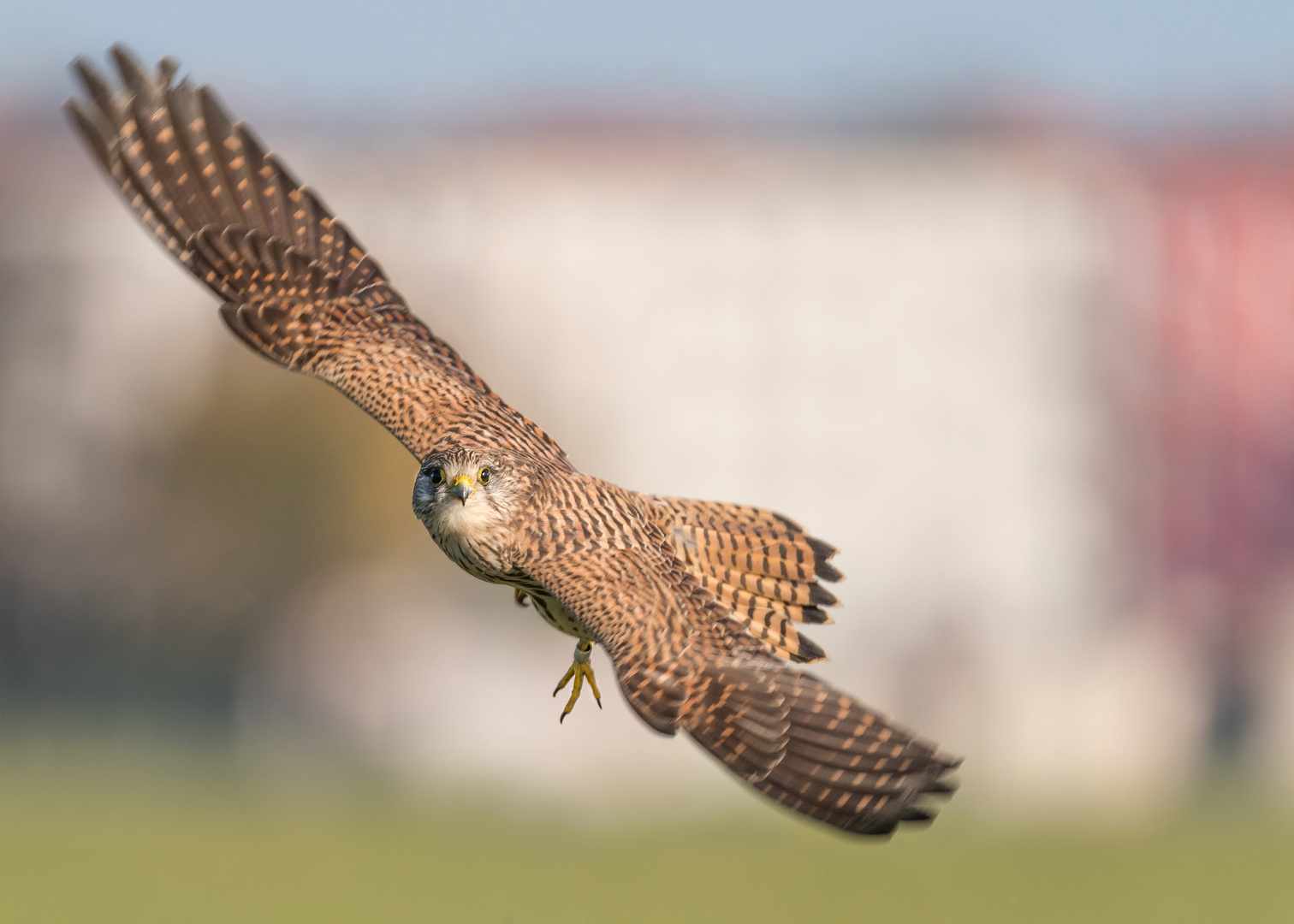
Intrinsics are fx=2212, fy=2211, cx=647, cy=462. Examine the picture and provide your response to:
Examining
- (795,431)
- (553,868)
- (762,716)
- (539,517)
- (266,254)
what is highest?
(795,431)

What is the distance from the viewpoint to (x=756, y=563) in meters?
11.2

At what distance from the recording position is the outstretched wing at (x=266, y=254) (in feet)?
A: 38.0

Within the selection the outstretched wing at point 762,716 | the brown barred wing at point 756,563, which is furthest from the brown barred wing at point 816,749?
the brown barred wing at point 756,563

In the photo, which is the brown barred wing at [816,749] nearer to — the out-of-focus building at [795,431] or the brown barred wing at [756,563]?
the brown barred wing at [756,563]

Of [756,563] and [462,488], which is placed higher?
[756,563]

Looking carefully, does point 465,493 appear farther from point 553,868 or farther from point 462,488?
point 553,868

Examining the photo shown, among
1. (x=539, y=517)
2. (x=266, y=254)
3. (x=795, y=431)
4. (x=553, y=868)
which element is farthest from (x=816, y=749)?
(x=795, y=431)

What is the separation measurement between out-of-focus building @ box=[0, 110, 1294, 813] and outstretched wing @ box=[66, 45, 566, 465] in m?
54.4

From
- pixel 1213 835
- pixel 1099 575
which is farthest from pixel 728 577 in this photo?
pixel 1099 575

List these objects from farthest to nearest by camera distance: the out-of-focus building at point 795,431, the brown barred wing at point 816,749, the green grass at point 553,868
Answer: the out-of-focus building at point 795,431 < the green grass at point 553,868 < the brown barred wing at point 816,749

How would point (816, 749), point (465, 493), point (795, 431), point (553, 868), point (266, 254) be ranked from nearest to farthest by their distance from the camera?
point (816, 749) → point (465, 493) → point (266, 254) → point (553, 868) → point (795, 431)

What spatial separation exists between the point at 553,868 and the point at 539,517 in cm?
4176

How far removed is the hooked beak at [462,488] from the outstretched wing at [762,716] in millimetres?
842

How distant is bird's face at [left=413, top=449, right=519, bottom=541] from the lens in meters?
10.4
